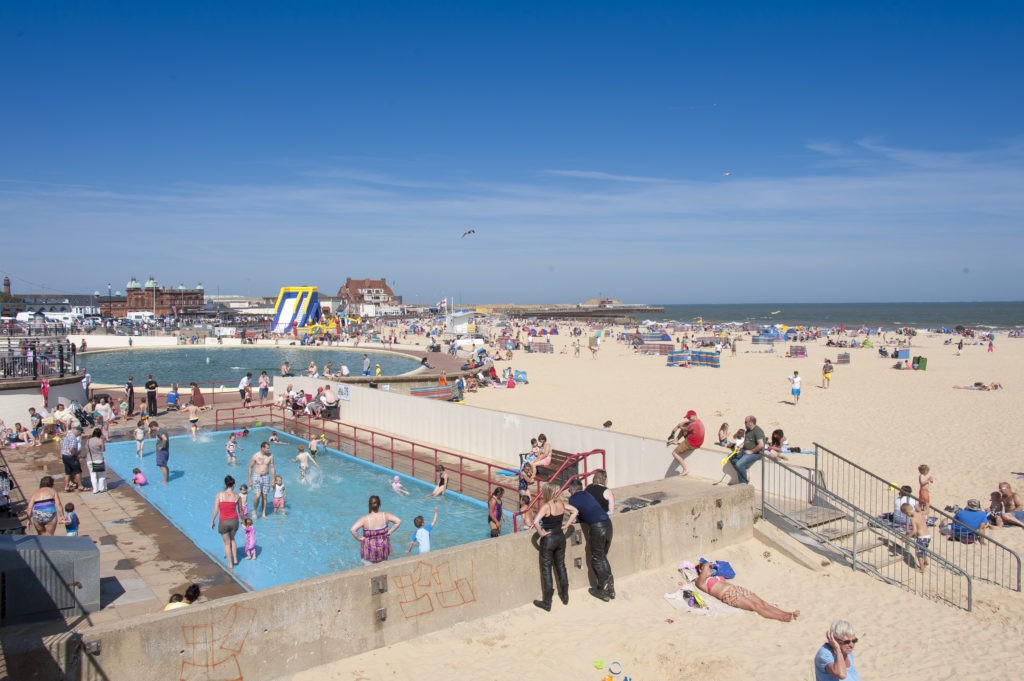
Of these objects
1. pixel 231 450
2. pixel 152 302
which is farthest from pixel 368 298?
pixel 231 450

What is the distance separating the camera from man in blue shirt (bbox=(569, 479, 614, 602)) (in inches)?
296

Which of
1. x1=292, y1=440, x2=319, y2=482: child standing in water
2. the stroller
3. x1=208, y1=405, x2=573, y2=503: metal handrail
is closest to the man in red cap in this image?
x1=208, y1=405, x2=573, y2=503: metal handrail

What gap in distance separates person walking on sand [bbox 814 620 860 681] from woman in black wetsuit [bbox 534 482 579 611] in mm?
2927

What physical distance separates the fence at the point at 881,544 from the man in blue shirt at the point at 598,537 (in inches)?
120

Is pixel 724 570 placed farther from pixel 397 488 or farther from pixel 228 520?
pixel 397 488

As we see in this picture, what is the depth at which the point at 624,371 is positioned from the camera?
37.4 meters

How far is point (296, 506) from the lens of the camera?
13836 mm

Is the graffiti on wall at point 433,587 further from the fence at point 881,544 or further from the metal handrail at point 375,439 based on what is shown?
the metal handrail at point 375,439

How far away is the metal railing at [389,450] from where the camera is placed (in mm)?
14320

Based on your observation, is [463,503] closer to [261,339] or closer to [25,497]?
[25,497]

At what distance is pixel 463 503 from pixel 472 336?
145 ft

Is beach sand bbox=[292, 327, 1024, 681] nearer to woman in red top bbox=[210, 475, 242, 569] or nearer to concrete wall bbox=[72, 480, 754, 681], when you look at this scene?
concrete wall bbox=[72, 480, 754, 681]

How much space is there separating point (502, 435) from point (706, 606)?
896 centimetres

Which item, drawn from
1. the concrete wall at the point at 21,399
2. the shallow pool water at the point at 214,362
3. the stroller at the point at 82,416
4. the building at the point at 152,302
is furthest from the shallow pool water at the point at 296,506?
the building at the point at 152,302
